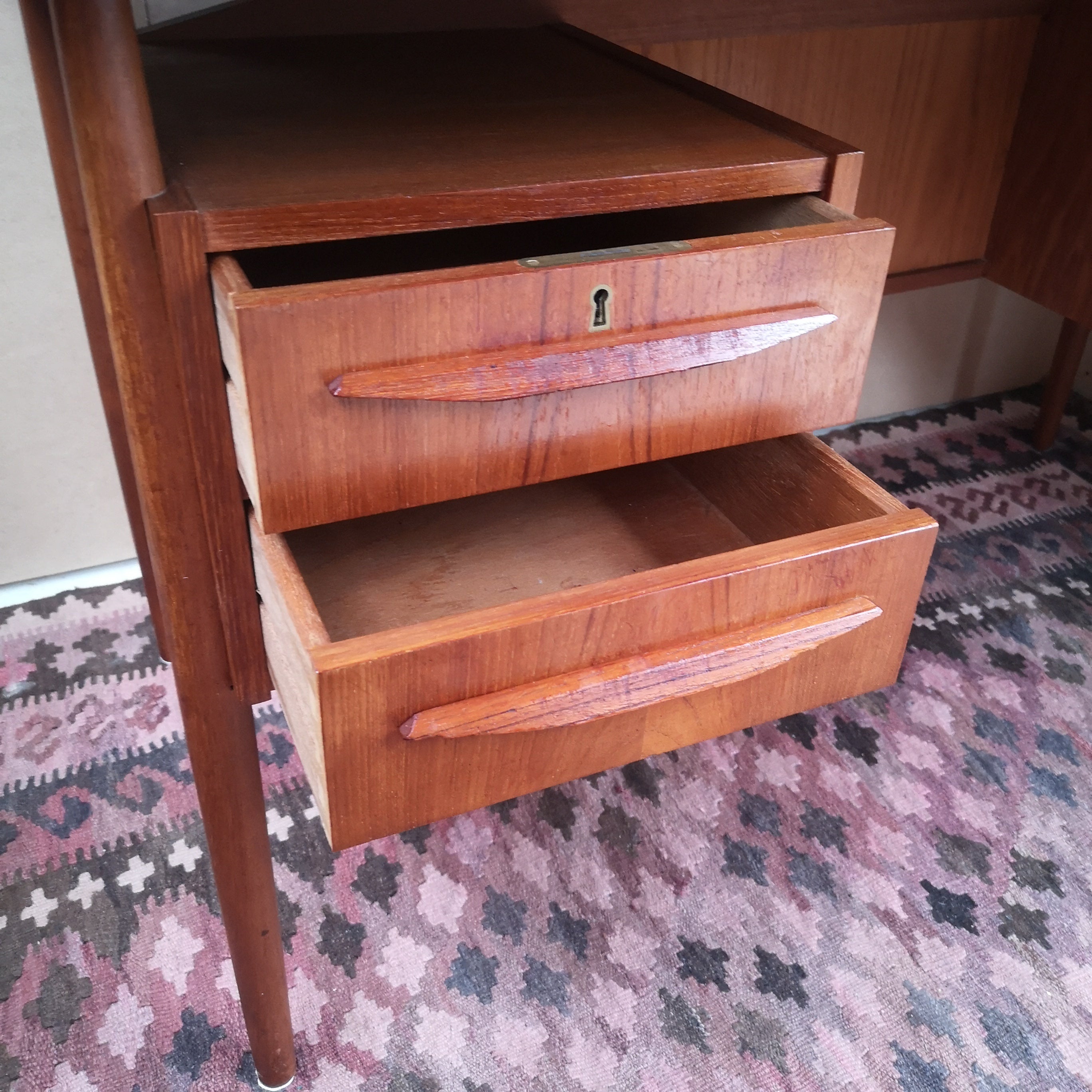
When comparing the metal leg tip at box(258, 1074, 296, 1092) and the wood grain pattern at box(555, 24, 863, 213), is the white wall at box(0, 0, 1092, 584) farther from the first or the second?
the metal leg tip at box(258, 1074, 296, 1092)

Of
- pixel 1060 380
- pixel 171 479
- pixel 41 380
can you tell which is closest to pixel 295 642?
pixel 171 479

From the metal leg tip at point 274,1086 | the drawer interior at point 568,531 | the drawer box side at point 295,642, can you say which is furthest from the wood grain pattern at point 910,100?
the metal leg tip at point 274,1086

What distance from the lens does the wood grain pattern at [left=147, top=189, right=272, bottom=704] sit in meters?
0.47

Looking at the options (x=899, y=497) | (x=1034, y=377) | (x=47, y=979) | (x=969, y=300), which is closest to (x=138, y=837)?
(x=47, y=979)

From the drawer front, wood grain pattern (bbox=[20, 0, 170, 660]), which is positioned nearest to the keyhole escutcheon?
the drawer front

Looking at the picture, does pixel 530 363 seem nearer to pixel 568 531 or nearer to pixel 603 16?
pixel 568 531

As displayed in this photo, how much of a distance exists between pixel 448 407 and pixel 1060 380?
1.19 meters

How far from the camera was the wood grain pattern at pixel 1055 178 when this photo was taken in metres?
1.14

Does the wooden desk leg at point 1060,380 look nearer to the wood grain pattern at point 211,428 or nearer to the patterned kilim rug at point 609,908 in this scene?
the patterned kilim rug at point 609,908

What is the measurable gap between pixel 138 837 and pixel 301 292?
61cm

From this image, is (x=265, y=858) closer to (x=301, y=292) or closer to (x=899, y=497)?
(x=301, y=292)

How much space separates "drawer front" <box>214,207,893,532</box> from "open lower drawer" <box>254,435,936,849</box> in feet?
0.24

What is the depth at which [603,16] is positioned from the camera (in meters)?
0.96

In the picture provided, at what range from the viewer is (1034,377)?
5.44 ft
